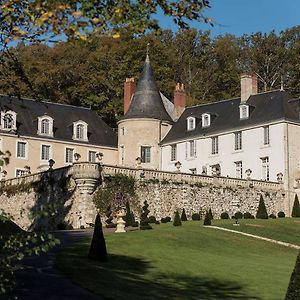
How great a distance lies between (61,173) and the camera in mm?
37469

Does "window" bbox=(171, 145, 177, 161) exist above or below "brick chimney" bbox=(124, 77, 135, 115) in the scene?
below

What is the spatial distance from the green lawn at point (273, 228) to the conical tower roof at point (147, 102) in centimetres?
1412

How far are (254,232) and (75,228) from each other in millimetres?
9592

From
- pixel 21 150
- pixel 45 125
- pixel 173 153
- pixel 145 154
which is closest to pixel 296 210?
pixel 173 153

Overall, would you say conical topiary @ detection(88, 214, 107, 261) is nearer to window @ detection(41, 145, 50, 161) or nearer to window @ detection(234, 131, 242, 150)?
window @ detection(234, 131, 242, 150)

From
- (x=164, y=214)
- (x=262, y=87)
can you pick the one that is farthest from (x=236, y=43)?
(x=164, y=214)

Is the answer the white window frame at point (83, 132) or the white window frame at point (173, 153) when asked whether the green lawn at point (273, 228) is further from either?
the white window frame at point (83, 132)

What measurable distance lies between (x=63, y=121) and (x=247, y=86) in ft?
41.6

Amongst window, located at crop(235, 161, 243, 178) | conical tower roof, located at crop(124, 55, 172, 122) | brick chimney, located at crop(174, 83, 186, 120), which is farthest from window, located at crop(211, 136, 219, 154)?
brick chimney, located at crop(174, 83, 186, 120)

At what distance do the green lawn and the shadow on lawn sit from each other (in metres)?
11.2

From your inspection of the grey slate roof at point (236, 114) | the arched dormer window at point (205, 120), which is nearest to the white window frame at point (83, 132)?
the grey slate roof at point (236, 114)

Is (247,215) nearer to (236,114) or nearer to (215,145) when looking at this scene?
(215,145)

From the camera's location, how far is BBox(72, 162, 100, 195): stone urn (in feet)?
119

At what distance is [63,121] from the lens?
49.1 meters
